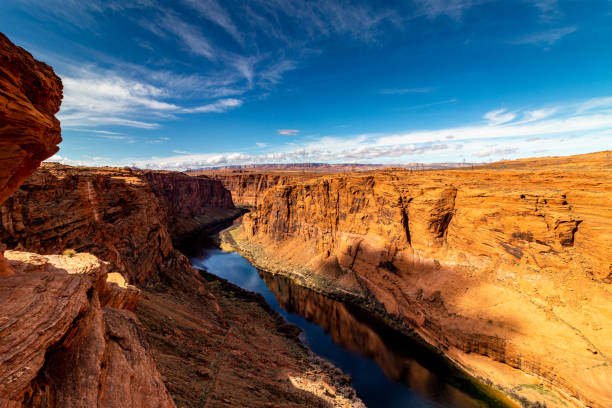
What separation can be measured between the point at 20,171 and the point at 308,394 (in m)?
A: 22.1

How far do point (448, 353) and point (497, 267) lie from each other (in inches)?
Answer: 443

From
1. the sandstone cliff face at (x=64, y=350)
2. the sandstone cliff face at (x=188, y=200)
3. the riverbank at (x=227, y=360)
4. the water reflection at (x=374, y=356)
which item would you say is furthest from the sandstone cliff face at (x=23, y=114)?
the sandstone cliff face at (x=188, y=200)

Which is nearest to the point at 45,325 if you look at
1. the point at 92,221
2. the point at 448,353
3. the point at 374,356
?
the point at 92,221

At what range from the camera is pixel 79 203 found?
23.0m

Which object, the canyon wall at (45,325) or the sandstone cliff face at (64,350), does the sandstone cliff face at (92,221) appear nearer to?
the sandstone cliff face at (64,350)

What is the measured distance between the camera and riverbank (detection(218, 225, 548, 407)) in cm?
2180

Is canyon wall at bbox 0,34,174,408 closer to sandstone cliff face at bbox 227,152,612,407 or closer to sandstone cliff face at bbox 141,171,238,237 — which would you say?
sandstone cliff face at bbox 227,152,612,407

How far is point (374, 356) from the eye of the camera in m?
28.8

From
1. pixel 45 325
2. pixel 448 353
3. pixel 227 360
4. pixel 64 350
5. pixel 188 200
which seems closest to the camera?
pixel 45 325

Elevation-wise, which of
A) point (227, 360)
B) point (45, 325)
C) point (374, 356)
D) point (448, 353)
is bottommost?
point (374, 356)

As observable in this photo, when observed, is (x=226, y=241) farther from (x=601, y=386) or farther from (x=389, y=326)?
(x=601, y=386)

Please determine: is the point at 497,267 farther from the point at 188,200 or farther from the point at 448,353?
the point at 188,200

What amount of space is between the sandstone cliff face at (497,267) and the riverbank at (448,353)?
170mm

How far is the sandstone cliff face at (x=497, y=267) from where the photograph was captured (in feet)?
70.7
